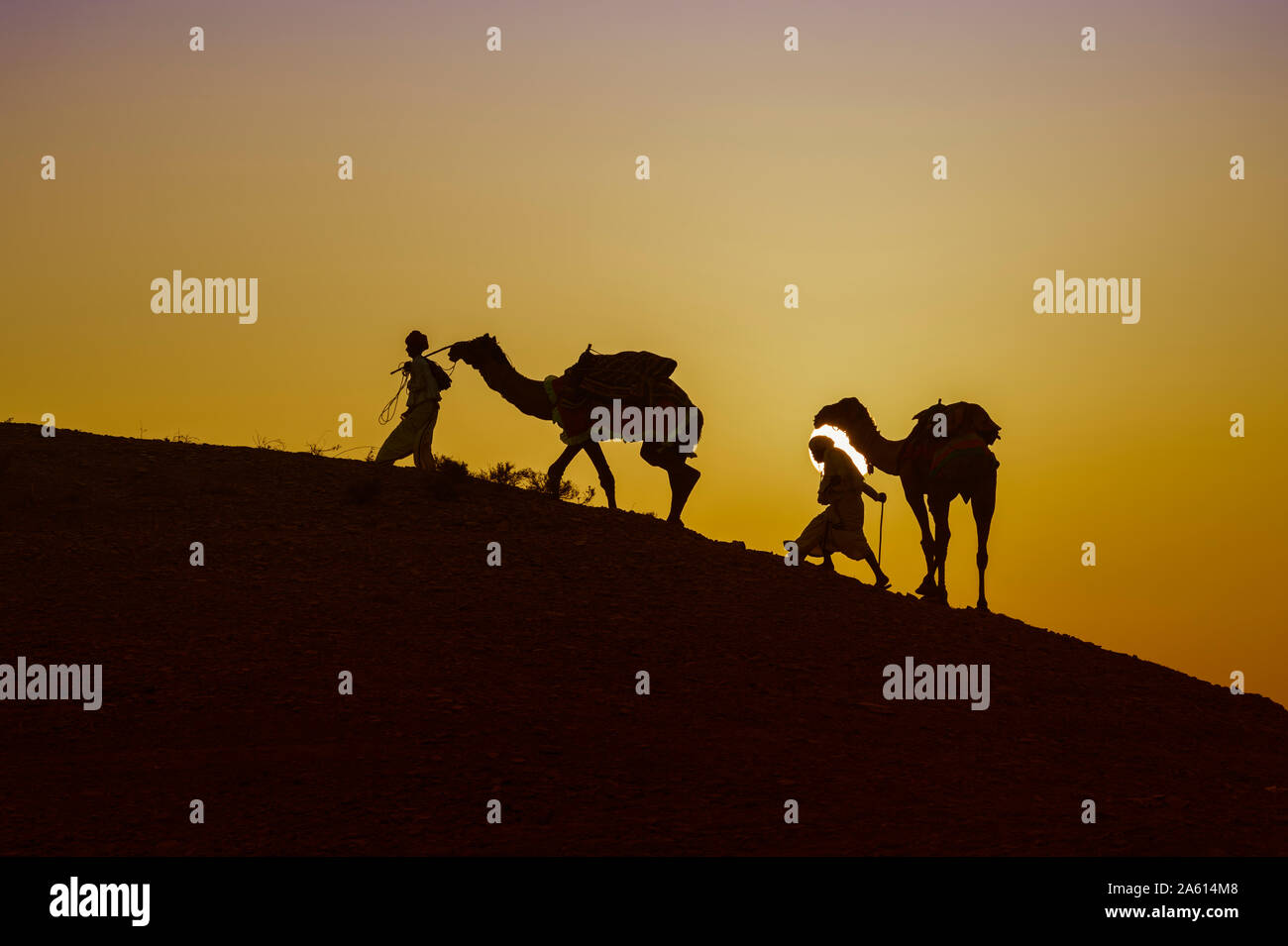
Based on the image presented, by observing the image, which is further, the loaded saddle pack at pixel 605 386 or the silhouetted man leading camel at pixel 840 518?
the loaded saddle pack at pixel 605 386

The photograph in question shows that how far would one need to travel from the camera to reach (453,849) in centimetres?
1212

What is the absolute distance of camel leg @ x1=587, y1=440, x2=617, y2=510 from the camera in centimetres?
2283

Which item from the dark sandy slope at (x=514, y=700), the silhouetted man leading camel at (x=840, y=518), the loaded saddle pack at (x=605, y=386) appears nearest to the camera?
the dark sandy slope at (x=514, y=700)

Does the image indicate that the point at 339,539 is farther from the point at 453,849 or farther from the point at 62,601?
the point at 453,849

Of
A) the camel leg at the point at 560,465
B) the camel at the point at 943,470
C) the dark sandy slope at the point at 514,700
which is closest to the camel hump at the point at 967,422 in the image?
the camel at the point at 943,470

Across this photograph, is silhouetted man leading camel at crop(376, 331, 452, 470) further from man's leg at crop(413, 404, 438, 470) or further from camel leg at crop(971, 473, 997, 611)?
camel leg at crop(971, 473, 997, 611)

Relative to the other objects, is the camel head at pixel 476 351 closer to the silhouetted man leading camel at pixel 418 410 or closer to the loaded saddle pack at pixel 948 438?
the silhouetted man leading camel at pixel 418 410

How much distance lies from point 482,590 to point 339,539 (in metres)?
2.65

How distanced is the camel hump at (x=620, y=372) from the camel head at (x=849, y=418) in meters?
2.44

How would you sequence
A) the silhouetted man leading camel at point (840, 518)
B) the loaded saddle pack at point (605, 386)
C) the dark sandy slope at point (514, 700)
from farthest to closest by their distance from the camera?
the loaded saddle pack at point (605, 386), the silhouetted man leading camel at point (840, 518), the dark sandy slope at point (514, 700)

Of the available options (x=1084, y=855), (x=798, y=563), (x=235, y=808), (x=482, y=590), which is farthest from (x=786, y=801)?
(x=798, y=563)

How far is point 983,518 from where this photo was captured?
2236cm

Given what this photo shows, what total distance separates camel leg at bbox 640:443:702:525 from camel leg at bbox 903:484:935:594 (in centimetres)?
324

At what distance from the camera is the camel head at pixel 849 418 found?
915 inches
